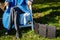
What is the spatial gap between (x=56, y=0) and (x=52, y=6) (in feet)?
4.01

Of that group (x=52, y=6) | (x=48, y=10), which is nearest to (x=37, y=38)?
(x=48, y=10)

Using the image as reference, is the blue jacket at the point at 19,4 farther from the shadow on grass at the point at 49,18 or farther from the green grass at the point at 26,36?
the shadow on grass at the point at 49,18

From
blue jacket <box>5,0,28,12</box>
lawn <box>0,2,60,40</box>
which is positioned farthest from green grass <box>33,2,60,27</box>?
blue jacket <box>5,0,28,12</box>

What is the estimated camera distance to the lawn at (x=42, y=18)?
6.75 meters

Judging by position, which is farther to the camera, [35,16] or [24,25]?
[35,16]

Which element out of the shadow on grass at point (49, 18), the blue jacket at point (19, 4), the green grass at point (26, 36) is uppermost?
the blue jacket at point (19, 4)

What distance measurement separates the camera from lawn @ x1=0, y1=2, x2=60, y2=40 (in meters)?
6.75

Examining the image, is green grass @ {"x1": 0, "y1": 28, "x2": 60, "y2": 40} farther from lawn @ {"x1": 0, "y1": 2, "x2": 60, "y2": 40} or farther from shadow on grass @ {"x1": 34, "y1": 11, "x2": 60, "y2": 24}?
shadow on grass @ {"x1": 34, "y1": 11, "x2": 60, "y2": 24}

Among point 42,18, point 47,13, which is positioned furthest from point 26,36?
point 47,13

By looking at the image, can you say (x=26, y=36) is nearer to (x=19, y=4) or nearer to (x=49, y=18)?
(x=19, y=4)

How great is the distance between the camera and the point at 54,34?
665 centimetres

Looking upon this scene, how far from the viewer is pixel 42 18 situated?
27.6 ft

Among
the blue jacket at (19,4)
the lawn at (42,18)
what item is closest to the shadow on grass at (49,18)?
the lawn at (42,18)

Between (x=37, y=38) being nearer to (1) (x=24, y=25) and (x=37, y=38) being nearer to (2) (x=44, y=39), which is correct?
(2) (x=44, y=39)
